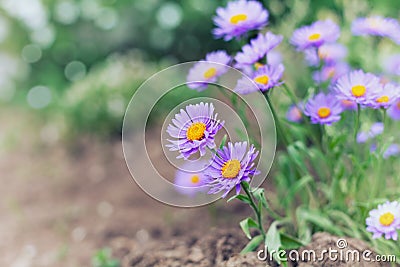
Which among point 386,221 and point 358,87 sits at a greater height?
point 358,87

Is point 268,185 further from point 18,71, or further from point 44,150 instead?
point 18,71

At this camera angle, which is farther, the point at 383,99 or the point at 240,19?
the point at 240,19

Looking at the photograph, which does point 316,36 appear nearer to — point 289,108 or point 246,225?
point 289,108

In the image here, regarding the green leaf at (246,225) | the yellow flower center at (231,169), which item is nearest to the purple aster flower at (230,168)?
the yellow flower center at (231,169)

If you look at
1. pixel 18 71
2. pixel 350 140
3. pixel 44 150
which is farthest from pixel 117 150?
pixel 18 71

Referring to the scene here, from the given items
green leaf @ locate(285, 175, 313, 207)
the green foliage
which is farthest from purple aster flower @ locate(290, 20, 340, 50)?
the green foliage

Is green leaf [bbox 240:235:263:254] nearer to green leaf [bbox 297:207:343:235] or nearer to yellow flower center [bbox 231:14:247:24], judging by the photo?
green leaf [bbox 297:207:343:235]

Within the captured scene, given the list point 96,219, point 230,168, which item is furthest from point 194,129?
point 96,219
